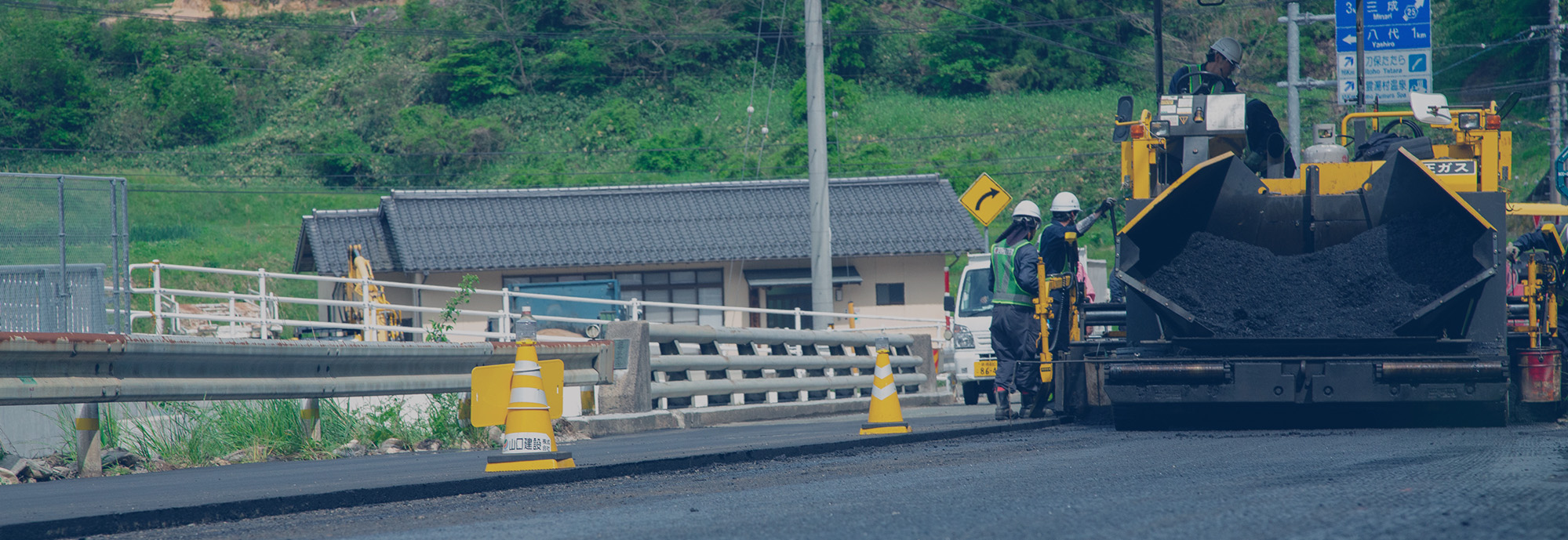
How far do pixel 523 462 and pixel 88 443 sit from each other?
2.96 meters

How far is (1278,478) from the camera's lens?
5723 mm

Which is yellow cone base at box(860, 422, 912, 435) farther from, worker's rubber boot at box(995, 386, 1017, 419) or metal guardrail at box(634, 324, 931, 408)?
metal guardrail at box(634, 324, 931, 408)

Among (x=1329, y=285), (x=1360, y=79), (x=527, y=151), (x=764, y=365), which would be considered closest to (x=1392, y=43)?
(x=1360, y=79)

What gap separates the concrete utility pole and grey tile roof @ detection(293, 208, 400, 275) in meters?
17.0

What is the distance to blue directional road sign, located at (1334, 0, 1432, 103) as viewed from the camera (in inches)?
802

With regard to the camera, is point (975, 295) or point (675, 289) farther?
point (675, 289)

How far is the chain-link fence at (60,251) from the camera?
1052 centimetres

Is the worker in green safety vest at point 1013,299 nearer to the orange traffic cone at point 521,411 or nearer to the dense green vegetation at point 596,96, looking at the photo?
the orange traffic cone at point 521,411

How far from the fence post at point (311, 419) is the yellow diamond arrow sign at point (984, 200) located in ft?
25.8

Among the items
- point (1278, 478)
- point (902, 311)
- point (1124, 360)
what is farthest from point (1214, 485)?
point (902, 311)

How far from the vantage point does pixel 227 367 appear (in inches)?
336

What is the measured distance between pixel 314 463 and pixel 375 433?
4.13 feet

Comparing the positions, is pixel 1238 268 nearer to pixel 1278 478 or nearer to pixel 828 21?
pixel 1278 478

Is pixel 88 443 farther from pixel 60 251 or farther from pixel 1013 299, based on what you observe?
pixel 1013 299
